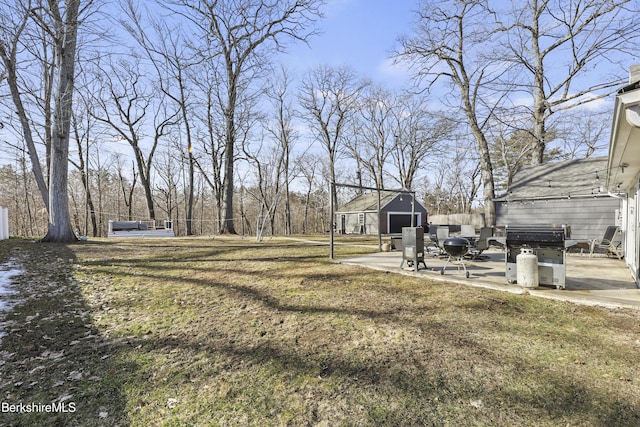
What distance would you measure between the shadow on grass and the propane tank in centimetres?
579

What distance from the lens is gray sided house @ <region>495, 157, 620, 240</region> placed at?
10633 mm

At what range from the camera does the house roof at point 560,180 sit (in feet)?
36.5

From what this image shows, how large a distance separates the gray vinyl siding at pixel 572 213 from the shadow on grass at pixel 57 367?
13.7 metres

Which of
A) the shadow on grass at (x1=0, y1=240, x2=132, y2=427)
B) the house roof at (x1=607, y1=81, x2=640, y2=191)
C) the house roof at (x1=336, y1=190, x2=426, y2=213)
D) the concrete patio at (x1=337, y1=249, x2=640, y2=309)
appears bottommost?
the shadow on grass at (x1=0, y1=240, x2=132, y2=427)

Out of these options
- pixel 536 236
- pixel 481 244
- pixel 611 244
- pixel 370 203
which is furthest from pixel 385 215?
pixel 536 236

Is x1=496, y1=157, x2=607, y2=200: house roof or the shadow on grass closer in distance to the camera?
the shadow on grass

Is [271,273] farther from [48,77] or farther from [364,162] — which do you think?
[364,162]

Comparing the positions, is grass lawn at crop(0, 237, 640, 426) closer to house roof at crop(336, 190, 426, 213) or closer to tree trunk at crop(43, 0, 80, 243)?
tree trunk at crop(43, 0, 80, 243)

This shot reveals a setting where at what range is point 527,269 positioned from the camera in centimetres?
518

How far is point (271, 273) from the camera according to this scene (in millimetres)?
6773

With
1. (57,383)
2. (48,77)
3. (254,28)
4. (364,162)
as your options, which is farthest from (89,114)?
(57,383)

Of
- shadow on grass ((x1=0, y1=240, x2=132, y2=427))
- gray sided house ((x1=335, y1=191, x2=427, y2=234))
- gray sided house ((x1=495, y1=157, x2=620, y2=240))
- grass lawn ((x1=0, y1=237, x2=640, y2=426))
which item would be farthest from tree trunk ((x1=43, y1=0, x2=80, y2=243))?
gray sided house ((x1=335, y1=191, x2=427, y2=234))

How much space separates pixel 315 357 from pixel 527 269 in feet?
13.6

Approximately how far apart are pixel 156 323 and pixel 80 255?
20.9 ft
